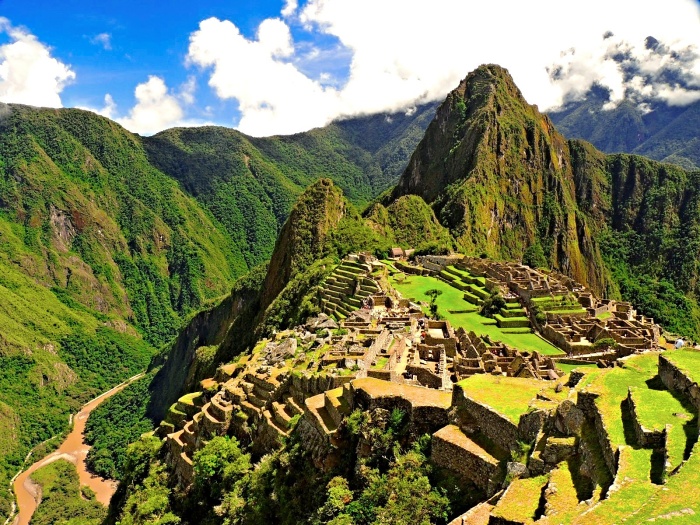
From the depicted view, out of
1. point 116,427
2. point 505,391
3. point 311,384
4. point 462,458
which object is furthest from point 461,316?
point 116,427

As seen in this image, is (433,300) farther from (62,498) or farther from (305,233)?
(62,498)

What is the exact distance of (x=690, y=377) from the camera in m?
14.2

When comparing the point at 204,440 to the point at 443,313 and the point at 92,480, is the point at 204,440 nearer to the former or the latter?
the point at 443,313

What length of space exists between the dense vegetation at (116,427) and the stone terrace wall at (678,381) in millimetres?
94885

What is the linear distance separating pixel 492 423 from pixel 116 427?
417 ft

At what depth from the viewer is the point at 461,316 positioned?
6456 cm

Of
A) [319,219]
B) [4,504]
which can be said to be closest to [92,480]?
[4,504]

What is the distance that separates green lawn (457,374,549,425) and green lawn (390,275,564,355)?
33065 mm

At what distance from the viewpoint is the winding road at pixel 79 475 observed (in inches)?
3765

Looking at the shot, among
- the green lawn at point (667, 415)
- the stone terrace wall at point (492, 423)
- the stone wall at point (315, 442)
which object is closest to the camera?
the green lawn at point (667, 415)

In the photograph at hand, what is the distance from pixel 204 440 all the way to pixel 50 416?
136 m

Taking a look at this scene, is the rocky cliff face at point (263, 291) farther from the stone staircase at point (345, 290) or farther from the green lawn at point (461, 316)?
the green lawn at point (461, 316)

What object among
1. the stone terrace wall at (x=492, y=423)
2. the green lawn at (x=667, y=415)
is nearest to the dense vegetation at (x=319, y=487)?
the stone terrace wall at (x=492, y=423)

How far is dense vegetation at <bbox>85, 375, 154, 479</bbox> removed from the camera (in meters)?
105
